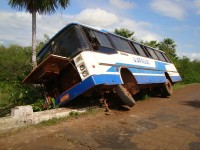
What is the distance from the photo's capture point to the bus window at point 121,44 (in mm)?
9508

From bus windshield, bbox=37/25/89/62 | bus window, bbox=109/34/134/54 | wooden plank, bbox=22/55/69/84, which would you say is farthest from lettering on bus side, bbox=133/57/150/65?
wooden plank, bbox=22/55/69/84

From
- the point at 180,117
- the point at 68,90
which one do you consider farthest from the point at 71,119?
the point at 180,117

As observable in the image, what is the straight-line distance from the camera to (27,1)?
1269cm

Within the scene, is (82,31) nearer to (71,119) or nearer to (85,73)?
(85,73)

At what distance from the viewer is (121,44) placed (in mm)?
10070

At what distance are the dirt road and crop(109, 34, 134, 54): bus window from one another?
2.77 meters

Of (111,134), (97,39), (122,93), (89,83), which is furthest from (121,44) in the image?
(111,134)

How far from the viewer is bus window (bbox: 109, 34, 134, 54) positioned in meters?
9.51

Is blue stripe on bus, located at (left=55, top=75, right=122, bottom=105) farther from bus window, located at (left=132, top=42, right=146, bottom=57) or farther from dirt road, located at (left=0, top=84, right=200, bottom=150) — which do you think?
bus window, located at (left=132, top=42, right=146, bottom=57)

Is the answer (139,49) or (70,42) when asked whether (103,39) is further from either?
(139,49)

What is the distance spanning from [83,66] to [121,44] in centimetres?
312

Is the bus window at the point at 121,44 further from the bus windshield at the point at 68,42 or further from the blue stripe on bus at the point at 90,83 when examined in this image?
the bus windshield at the point at 68,42

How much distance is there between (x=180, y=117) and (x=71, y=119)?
3425 millimetres

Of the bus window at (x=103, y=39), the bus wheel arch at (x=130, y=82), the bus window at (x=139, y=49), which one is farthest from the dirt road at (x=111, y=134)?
the bus window at (x=139, y=49)
